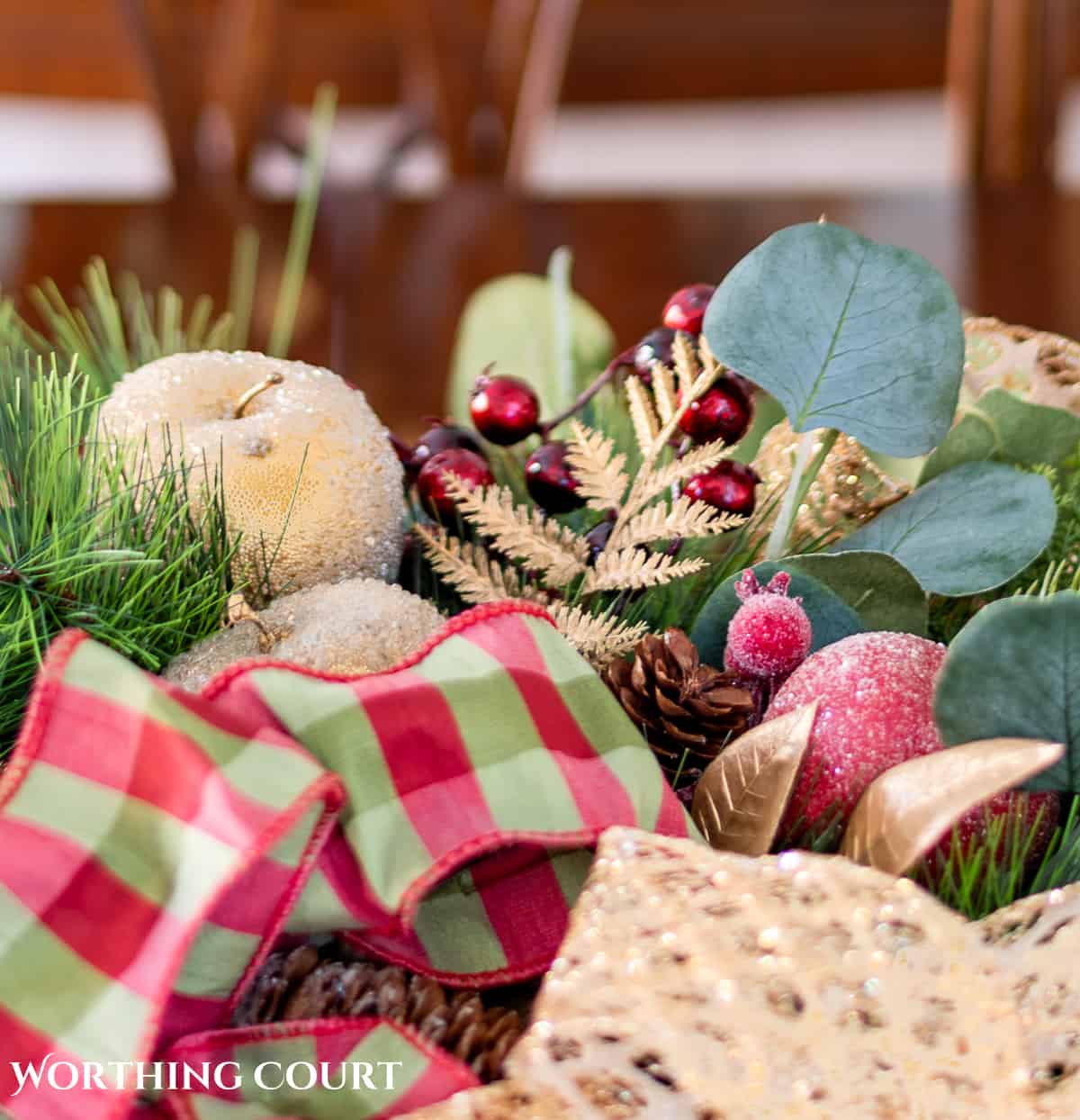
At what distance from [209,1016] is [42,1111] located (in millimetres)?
33

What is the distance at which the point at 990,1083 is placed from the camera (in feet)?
0.78

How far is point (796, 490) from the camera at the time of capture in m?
0.37

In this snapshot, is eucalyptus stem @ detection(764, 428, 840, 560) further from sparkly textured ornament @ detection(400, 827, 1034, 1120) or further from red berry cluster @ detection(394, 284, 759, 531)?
sparkly textured ornament @ detection(400, 827, 1034, 1120)

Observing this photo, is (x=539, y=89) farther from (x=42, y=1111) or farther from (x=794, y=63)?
(x=42, y=1111)

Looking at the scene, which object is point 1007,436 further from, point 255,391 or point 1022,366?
point 255,391

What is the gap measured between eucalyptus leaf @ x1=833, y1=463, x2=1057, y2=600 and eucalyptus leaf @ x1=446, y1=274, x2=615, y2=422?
0.60 ft

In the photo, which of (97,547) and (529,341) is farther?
(529,341)

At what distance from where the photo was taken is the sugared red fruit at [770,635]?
32 centimetres

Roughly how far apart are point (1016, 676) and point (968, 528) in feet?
0.33

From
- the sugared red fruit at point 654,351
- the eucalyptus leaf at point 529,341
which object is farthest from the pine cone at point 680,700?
the eucalyptus leaf at point 529,341

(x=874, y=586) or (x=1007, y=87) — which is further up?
(x=1007, y=87)

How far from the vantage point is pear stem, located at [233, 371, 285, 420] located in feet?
1.20

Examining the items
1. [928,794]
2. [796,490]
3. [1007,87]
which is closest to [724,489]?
[796,490]

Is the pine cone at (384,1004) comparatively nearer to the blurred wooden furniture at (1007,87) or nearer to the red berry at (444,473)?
the red berry at (444,473)
